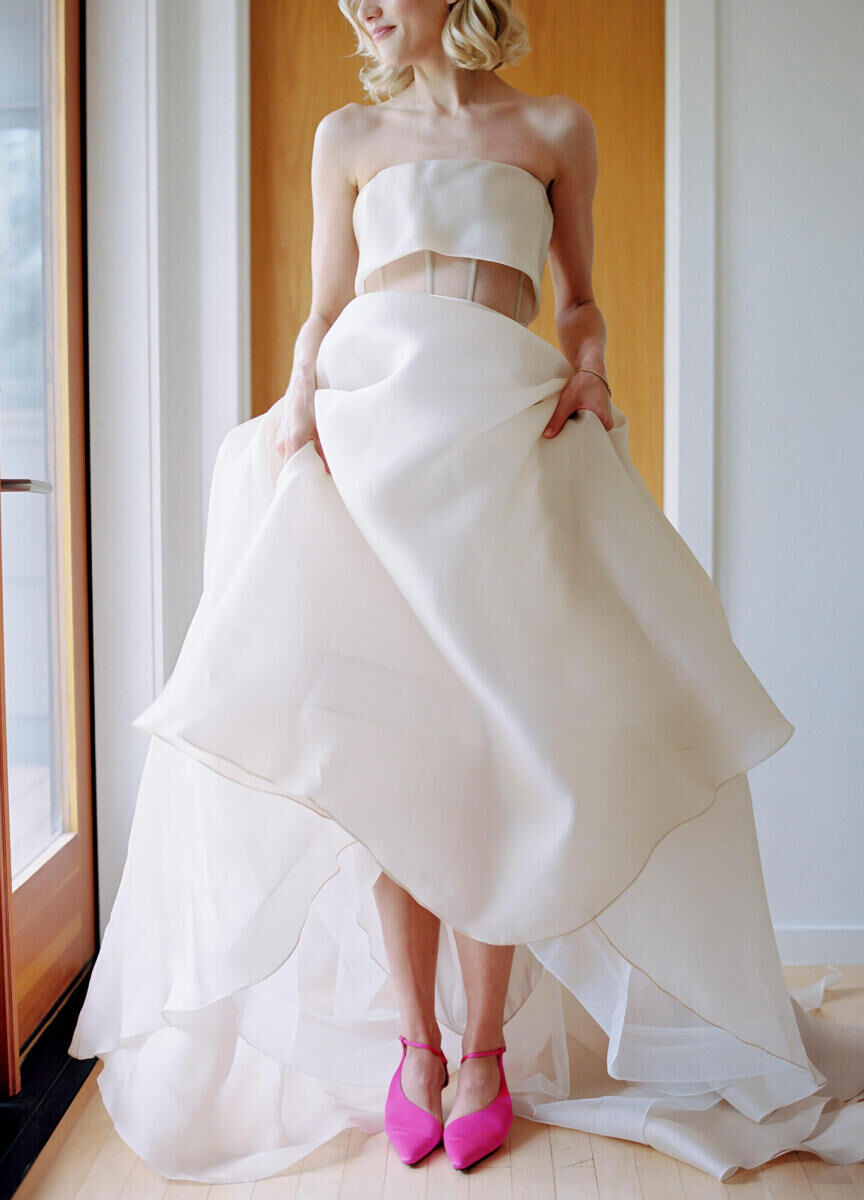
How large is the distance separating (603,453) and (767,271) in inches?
41.9

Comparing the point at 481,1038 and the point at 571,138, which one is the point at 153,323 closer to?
the point at 571,138

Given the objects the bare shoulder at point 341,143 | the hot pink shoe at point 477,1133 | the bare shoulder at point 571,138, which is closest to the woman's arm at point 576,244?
the bare shoulder at point 571,138

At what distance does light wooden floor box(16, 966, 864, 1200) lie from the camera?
1.52 m

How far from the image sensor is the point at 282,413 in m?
1.68

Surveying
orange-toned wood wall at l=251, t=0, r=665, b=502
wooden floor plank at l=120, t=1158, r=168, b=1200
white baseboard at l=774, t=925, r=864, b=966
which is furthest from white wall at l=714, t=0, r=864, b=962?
wooden floor plank at l=120, t=1158, r=168, b=1200

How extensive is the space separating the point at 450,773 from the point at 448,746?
Answer: 1.3 inches

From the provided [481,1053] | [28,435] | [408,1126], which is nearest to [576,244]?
[28,435]

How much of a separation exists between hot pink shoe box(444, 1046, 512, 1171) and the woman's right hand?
3.16 feet

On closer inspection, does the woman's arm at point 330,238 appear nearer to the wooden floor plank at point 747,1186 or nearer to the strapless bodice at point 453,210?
the strapless bodice at point 453,210

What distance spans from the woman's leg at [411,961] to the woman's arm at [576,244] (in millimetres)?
798

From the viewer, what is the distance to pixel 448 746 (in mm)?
1375

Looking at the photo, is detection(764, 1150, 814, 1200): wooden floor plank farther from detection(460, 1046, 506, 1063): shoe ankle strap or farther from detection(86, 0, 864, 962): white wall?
detection(86, 0, 864, 962): white wall

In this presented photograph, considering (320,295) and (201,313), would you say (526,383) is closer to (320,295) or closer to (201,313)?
(320,295)

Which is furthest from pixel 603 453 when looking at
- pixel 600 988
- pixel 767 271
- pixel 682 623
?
pixel 767 271
